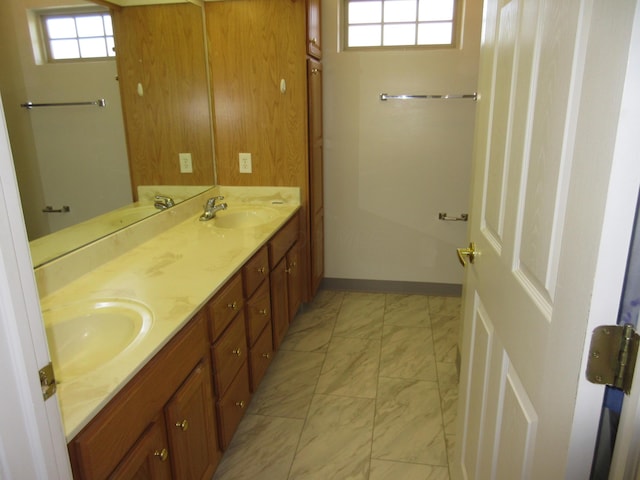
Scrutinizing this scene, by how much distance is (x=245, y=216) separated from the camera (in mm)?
2703

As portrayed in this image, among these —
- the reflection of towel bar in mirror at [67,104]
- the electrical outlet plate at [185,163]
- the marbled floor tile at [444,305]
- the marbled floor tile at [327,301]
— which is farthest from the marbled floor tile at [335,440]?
the reflection of towel bar in mirror at [67,104]

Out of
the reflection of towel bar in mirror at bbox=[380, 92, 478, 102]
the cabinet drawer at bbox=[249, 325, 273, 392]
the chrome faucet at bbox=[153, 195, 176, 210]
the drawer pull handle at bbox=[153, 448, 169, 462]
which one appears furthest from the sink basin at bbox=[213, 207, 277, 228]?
the drawer pull handle at bbox=[153, 448, 169, 462]

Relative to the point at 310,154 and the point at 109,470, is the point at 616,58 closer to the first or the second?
the point at 109,470

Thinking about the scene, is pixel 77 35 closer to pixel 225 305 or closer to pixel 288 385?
pixel 225 305

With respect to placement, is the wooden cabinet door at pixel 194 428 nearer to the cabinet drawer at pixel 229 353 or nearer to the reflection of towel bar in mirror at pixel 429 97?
the cabinet drawer at pixel 229 353

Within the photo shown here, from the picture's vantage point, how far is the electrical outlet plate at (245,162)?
2850mm

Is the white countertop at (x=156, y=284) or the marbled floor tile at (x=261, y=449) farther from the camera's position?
the marbled floor tile at (x=261, y=449)

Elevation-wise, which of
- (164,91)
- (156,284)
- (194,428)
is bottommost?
(194,428)

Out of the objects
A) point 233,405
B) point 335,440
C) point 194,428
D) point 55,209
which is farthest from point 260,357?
point 55,209

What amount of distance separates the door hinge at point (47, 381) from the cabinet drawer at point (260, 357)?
1.37m

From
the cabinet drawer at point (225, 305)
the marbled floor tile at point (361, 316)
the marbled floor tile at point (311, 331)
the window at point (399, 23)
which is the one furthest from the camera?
the window at point (399, 23)

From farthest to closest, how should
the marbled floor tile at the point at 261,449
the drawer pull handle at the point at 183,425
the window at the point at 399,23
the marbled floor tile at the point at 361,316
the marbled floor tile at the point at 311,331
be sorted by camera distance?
the window at the point at 399,23 < the marbled floor tile at the point at 361,316 < the marbled floor tile at the point at 311,331 < the marbled floor tile at the point at 261,449 < the drawer pull handle at the point at 183,425

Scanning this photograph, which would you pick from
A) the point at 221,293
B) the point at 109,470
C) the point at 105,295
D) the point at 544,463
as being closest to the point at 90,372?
the point at 109,470

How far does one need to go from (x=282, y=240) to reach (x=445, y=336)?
1229 mm
